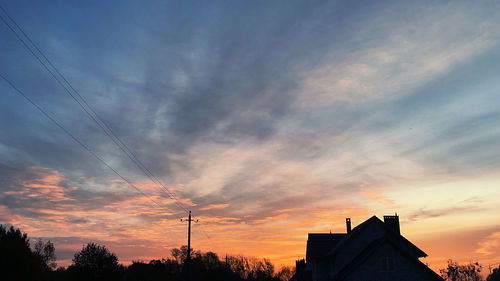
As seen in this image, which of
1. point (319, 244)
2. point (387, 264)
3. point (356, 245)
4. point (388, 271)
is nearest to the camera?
point (388, 271)

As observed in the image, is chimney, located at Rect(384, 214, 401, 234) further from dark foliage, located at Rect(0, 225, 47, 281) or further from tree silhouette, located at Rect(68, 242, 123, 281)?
dark foliage, located at Rect(0, 225, 47, 281)

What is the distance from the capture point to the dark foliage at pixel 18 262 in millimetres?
53478

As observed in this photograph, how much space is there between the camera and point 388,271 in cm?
4194

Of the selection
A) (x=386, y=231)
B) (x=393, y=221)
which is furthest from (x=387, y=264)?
(x=393, y=221)

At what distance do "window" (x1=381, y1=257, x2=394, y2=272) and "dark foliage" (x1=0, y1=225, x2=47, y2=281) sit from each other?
48.9 m

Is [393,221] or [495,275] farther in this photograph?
[495,275]

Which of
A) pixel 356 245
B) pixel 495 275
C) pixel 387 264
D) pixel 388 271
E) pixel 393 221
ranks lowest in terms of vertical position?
pixel 495 275

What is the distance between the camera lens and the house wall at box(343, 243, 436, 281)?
4178 cm

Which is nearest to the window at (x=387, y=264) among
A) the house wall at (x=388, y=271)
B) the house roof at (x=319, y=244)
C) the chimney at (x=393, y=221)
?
the house wall at (x=388, y=271)

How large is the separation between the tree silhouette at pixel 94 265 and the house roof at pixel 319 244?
29.8 meters

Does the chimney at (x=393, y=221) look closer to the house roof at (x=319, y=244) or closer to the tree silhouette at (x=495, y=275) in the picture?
the house roof at (x=319, y=244)

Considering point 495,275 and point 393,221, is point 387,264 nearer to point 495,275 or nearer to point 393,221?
point 393,221

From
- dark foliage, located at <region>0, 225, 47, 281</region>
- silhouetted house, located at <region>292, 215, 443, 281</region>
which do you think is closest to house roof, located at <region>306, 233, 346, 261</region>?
silhouetted house, located at <region>292, 215, 443, 281</region>

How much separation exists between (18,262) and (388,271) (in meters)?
50.7
